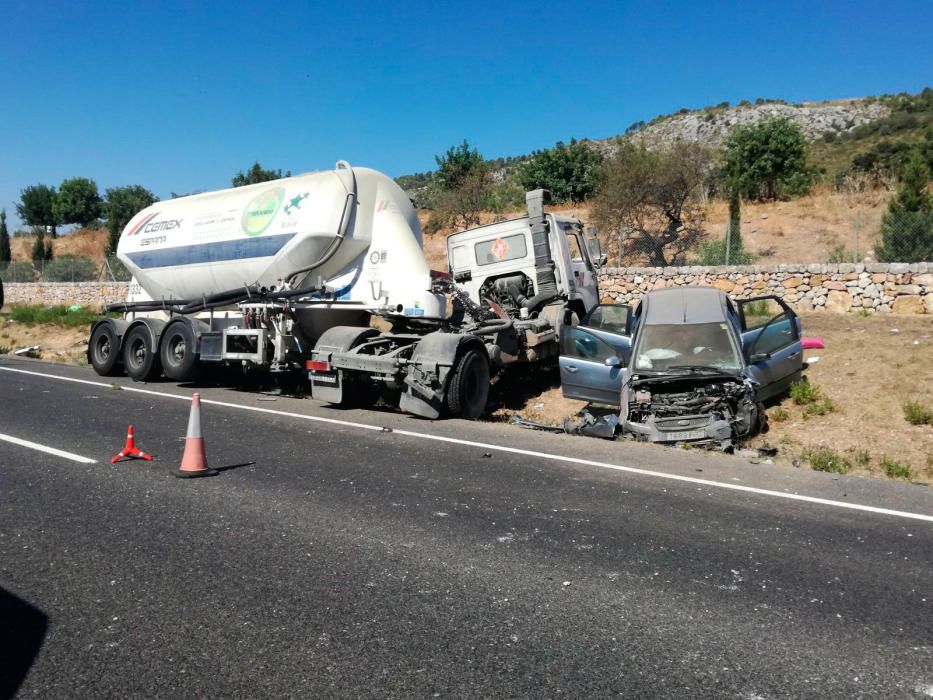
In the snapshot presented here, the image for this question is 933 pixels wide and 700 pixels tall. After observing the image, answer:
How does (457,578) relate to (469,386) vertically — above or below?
below

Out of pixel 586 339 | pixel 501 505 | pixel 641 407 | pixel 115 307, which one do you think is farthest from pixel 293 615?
pixel 115 307

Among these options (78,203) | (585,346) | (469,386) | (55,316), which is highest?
(78,203)

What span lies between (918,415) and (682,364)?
304 cm

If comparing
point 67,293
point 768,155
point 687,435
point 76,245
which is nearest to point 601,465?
point 687,435

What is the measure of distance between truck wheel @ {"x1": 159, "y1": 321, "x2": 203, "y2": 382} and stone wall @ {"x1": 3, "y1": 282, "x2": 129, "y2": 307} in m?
20.3

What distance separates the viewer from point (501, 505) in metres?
6.18

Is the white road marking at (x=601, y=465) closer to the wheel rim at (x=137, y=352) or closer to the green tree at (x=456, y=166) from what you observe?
the wheel rim at (x=137, y=352)

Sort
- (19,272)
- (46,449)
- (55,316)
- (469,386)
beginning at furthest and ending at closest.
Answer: (19,272) → (55,316) → (469,386) → (46,449)

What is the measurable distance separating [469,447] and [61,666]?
5347 millimetres

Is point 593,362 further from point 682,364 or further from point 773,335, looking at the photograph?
point 773,335

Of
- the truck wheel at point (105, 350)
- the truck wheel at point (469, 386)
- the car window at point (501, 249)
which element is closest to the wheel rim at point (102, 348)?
the truck wheel at point (105, 350)

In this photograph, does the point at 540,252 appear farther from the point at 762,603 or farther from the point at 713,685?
the point at 713,685

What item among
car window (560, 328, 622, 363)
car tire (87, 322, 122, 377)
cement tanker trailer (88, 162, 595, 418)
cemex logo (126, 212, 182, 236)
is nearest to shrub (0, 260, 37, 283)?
car tire (87, 322, 122, 377)

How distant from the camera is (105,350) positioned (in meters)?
15.8
